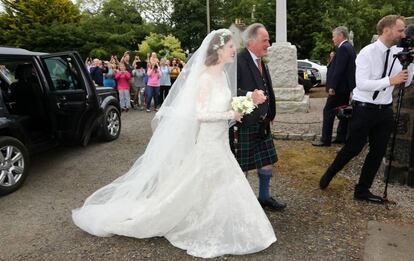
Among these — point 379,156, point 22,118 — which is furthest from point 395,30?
point 22,118

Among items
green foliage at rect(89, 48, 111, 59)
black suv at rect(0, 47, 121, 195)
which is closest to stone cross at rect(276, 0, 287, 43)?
black suv at rect(0, 47, 121, 195)

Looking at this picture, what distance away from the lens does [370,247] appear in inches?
139

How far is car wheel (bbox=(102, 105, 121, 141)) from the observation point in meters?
7.75

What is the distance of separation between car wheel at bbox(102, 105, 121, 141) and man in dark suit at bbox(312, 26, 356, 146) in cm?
407

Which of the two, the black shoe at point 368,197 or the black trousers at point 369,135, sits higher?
the black trousers at point 369,135

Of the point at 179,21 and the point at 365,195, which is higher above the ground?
the point at 179,21

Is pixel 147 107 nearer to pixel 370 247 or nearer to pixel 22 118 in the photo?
pixel 22 118

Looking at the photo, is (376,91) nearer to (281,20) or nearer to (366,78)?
(366,78)

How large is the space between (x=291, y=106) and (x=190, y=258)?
716cm

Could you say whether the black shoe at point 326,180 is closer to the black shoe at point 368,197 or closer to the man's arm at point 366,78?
the black shoe at point 368,197

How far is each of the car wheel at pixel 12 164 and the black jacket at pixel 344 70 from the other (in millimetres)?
5045

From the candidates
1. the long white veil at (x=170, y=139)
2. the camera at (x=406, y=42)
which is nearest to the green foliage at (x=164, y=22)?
the camera at (x=406, y=42)

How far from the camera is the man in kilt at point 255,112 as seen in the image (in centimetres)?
396

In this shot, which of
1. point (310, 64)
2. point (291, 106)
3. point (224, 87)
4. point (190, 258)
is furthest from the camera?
point (310, 64)
